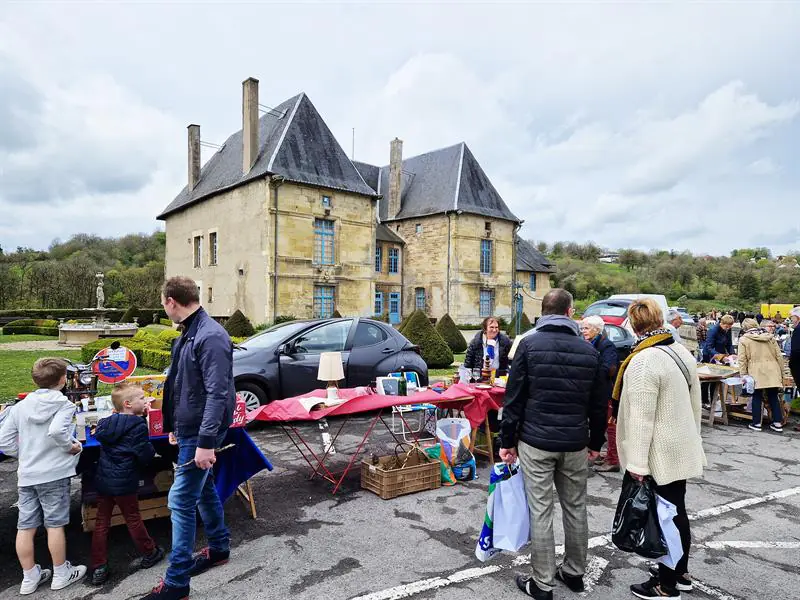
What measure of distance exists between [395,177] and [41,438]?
1182 inches

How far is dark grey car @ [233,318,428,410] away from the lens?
22.5 ft

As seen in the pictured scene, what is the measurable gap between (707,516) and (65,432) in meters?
4.99

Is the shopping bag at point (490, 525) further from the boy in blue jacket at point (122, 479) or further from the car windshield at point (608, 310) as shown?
the car windshield at point (608, 310)

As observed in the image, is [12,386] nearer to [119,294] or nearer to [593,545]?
[593,545]

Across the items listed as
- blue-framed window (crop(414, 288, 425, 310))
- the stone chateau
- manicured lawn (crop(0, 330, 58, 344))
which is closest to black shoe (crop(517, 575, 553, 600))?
the stone chateau

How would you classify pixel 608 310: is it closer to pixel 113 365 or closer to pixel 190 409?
pixel 113 365

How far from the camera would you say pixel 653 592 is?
2918mm

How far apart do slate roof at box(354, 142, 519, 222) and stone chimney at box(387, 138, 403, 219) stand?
381 millimetres

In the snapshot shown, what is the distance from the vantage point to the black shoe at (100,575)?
10.1ft

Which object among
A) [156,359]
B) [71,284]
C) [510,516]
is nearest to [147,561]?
[510,516]

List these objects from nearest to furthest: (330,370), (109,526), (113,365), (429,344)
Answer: (109,526), (113,365), (330,370), (429,344)

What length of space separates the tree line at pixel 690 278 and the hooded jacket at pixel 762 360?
152ft

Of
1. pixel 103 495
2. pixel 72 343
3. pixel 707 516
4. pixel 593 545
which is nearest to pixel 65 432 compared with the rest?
pixel 103 495

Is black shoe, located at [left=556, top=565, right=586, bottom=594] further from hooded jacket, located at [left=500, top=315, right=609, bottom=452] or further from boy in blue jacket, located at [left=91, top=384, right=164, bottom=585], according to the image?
boy in blue jacket, located at [left=91, top=384, right=164, bottom=585]
